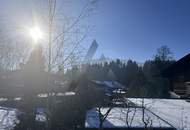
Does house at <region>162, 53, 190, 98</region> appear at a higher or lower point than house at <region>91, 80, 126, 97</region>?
higher

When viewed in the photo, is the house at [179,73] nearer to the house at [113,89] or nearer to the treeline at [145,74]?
the treeline at [145,74]

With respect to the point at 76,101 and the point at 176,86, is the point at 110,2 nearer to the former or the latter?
the point at 76,101

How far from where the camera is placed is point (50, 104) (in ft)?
24.2

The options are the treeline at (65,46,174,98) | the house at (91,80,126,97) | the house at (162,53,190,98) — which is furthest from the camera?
the treeline at (65,46,174,98)

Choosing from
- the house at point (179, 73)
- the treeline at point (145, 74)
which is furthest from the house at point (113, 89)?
the house at point (179, 73)

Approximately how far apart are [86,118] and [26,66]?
26.3 feet

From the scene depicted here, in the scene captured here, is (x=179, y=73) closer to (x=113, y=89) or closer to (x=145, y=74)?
(x=113, y=89)

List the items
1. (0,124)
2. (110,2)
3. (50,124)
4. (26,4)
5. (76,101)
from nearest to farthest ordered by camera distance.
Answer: (50,124) < (0,124) < (26,4) < (110,2) < (76,101)

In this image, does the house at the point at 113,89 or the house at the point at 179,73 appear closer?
the house at the point at 113,89

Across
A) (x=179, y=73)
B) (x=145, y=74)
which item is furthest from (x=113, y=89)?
(x=145, y=74)

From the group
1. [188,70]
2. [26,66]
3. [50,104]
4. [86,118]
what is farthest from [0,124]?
[188,70]

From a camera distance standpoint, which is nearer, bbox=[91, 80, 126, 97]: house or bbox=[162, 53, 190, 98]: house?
bbox=[91, 80, 126, 97]: house

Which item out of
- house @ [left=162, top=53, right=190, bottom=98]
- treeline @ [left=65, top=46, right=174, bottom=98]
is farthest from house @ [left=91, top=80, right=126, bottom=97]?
house @ [left=162, top=53, right=190, bottom=98]

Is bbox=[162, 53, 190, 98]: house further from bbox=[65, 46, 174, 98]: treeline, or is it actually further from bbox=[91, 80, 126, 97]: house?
bbox=[91, 80, 126, 97]: house
